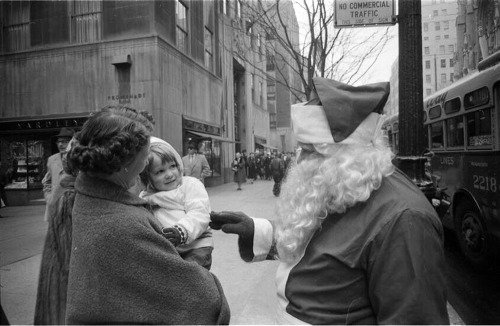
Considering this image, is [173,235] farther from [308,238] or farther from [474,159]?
[474,159]

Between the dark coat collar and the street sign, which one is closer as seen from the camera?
the dark coat collar

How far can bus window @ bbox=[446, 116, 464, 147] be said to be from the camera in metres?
5.95

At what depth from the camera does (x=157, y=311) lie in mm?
1298

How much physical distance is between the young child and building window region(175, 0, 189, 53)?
1316cm

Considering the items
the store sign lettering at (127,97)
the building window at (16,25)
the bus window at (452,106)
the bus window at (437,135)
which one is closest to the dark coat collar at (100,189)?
the bus window at (452,106)

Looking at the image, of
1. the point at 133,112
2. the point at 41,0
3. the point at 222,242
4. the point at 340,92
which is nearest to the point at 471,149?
the point at 222,242

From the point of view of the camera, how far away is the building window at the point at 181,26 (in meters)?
14.6

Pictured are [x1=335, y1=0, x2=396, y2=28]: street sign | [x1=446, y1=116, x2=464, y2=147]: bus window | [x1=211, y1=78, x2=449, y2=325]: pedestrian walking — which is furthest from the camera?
[x1=446, y1=116, x2=464, y2=147]: bus window

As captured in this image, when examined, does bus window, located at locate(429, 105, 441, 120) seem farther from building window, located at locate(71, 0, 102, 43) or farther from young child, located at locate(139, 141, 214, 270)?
building window, located at locate(71, 0, 102, 43)

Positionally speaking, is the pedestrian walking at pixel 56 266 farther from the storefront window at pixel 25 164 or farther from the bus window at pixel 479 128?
the storefront window at pixel 25 164

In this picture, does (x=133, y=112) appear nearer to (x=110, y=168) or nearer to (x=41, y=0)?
(x=110, y=168)

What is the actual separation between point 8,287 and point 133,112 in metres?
4.32

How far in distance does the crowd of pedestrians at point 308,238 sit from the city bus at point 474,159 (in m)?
3.85

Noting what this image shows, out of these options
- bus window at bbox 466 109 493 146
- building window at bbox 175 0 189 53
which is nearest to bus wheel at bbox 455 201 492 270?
bus window at bbox 466 109 493 146
